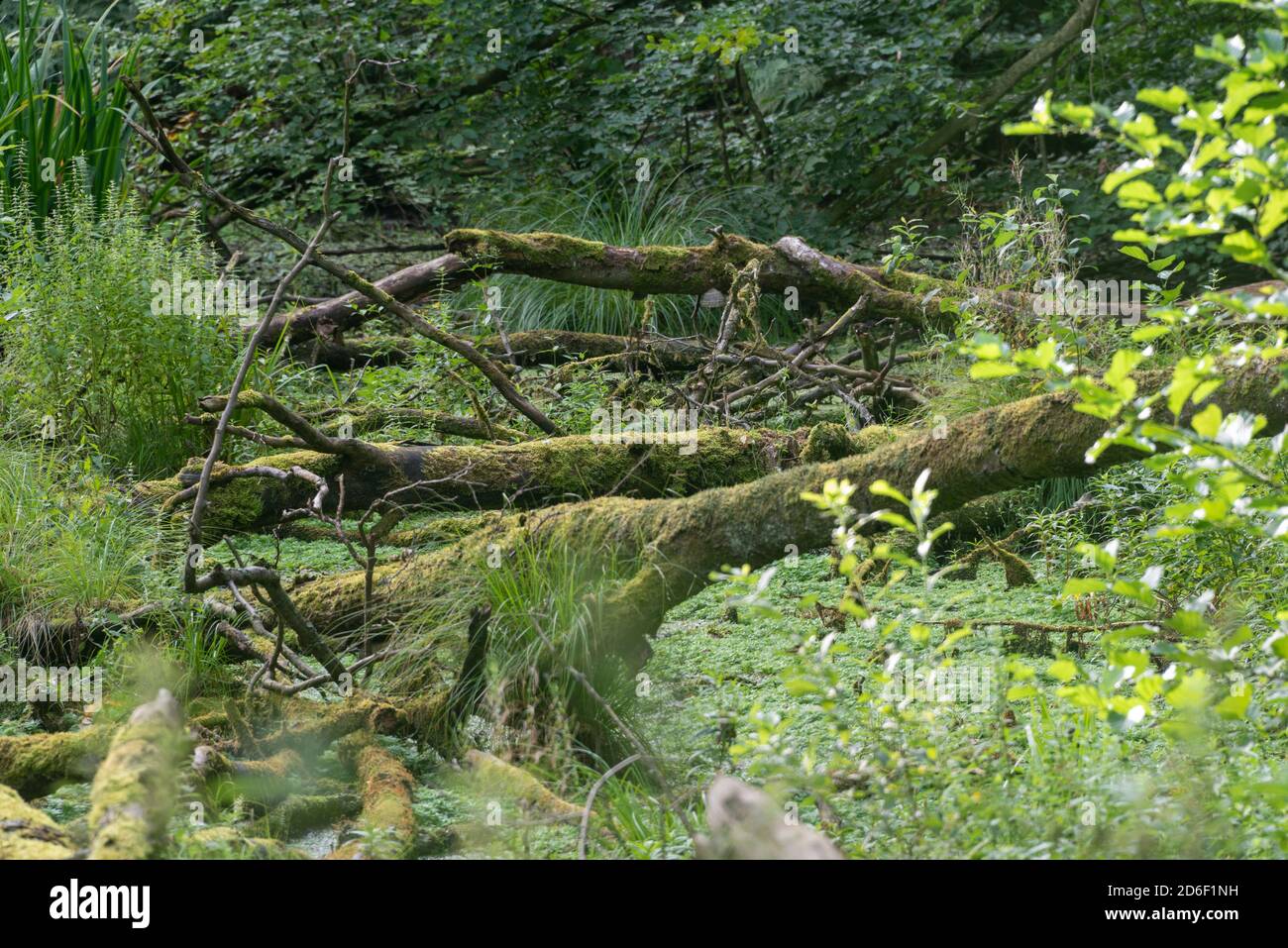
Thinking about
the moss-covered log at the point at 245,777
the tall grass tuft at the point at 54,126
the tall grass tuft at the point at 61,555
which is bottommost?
the moss-covered log at the point at 245,777

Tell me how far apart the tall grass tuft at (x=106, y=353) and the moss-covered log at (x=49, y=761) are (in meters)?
2.10

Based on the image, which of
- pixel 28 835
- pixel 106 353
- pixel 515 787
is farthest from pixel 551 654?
pixel 106 353

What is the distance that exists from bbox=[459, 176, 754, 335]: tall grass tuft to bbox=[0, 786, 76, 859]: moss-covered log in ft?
17.1

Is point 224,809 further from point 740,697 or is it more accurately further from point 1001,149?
point 1001,149

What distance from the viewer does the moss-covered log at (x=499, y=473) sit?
4.23 metres

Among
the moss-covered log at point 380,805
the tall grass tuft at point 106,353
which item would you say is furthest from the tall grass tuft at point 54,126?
the moss-covered log at point 380,805

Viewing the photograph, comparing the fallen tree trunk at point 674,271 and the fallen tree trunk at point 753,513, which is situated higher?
the fallen tree trunk at point 674,271

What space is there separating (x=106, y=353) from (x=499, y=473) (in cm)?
182

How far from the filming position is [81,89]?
6.93 meters

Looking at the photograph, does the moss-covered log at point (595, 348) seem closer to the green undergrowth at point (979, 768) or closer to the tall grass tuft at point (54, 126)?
the tall grass tuft at point (54, 126)

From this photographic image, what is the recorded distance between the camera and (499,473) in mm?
4379

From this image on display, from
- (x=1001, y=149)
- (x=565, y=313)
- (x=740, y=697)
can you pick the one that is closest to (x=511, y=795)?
(x=740, y=697)

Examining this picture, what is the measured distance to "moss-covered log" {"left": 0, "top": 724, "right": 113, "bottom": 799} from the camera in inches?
119

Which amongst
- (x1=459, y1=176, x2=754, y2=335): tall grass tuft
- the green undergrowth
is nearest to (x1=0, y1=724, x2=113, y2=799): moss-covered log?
the green undergrowth
